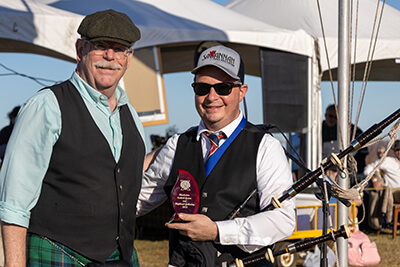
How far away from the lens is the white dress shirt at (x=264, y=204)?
1963 mm

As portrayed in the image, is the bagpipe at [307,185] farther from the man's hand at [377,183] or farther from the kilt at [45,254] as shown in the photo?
the man's hand at [377,183]

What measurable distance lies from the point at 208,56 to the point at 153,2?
513 centimetres

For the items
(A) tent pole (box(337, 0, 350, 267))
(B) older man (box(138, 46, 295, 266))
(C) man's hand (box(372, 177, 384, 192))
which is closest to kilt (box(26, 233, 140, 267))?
(B) older man (box(138, 46, 295, 266))

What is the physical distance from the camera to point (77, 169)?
1.81 metres

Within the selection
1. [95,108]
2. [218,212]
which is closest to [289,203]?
[218,212]

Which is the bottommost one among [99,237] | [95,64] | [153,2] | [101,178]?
[99,237]

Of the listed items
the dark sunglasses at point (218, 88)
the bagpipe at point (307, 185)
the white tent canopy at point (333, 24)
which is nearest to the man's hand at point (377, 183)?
the white tent canopy at point (333, 24)

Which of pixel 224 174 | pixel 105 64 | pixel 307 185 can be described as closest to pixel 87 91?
pixel 105 64

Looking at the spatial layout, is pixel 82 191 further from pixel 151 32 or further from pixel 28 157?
pixel 151 32

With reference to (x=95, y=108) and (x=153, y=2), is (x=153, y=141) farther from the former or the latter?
(x=95, y=108)

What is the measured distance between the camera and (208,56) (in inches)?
84.2

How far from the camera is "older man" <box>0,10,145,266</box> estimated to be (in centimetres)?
173

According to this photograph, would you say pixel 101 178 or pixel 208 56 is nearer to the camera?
pixel 101 178

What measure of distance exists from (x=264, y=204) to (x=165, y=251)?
5048 mm
